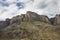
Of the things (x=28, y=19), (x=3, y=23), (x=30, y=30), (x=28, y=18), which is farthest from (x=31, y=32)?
(x=3, y=23)

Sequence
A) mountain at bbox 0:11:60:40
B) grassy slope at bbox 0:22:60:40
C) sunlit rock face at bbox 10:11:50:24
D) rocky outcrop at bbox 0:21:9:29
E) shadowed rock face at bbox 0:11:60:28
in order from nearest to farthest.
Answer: grassy slope at bbox 0:22:60:40
mountain at bbox 0:11:60:40
sunlit rock face at bbox 10:11:50:24
shadowed rock face at bbox 0:11:60:28
rocky outcrop at bbox 0:21:9:29

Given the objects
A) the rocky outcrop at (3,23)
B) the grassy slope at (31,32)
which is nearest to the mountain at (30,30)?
the grassy slope at (31,32)

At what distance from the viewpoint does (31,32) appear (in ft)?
235

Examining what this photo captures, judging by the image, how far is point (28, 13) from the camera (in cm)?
8794

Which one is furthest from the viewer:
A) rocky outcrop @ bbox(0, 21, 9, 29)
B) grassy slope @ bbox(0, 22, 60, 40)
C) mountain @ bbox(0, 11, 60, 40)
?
rocky outcrop @ bbox(0, 21, 9, 29)

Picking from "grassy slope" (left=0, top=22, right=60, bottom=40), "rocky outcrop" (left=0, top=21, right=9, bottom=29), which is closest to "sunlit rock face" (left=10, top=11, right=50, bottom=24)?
"rocky outcrop" (left=0, top=21, right=9, bottom=29)

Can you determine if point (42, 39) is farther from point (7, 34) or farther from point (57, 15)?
point (57, 15)

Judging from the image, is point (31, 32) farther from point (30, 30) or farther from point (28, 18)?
point (28, 18)

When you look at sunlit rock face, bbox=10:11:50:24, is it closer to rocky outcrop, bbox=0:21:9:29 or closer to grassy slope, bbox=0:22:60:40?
rocky outcrop, bbox=0:21:9:29

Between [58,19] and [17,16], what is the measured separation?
22580 mm

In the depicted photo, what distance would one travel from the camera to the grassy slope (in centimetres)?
6788

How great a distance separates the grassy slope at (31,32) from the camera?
67.9 m

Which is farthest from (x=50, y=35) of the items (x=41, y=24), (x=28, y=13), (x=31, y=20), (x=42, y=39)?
(x=28, y=13)

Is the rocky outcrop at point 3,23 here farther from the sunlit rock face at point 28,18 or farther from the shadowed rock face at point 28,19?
the sunlit rock face at point 28,18
